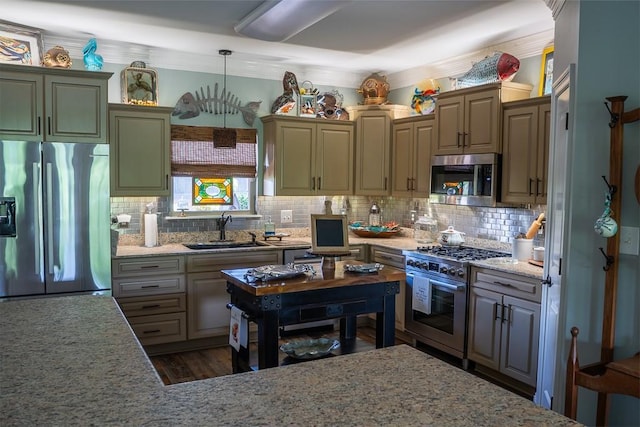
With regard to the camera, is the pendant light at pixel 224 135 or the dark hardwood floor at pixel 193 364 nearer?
the dark hardwood floor at pixel 193 364

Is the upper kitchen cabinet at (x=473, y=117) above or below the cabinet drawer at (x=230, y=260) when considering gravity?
above

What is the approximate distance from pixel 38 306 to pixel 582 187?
2.55m

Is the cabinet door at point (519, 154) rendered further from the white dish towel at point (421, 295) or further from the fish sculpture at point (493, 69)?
the white dish towel at point (421, 295)

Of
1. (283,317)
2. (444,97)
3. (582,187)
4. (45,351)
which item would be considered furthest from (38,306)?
(444,97)

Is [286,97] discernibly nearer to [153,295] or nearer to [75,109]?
[75,109]

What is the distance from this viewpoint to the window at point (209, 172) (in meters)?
5.00

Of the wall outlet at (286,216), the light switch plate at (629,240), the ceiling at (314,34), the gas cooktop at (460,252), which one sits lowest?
the gas cooktop at (460,252)

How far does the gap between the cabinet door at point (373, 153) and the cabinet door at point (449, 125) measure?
78cm

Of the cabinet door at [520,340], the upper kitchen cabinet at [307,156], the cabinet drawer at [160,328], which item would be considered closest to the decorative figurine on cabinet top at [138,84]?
the upper kitchen cabinet at [307,156]

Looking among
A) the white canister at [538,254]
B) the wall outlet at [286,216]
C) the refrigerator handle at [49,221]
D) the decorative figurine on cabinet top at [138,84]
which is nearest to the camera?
the refrigerator handle at [49,221]

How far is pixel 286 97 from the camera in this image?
17.3ft

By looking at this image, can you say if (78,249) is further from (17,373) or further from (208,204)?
(17,373)

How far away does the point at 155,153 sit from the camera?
15.1 feet

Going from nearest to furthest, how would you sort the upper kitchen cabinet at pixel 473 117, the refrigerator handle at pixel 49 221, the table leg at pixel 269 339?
the table leg at pixel 269 339 → the refrigerator handle at pixel 49 221 → the upper kitchen cabinet at pixel 473 117
